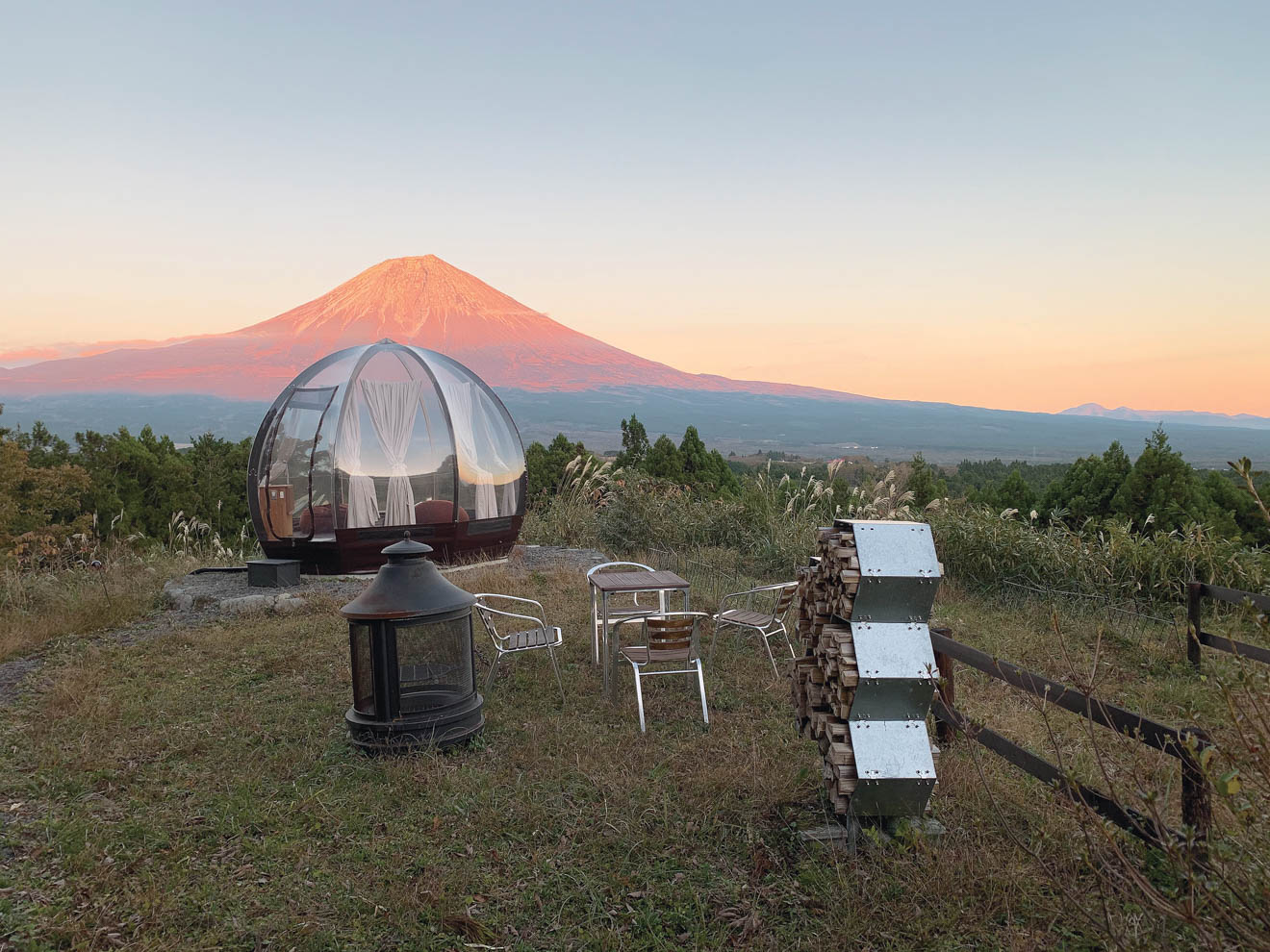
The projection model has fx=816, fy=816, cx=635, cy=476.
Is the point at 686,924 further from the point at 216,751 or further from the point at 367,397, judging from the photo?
the point at 367,397

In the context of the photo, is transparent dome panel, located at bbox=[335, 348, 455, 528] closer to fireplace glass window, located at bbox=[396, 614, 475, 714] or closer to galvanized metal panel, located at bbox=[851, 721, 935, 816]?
fireplace glass window, located at bbox=[396, 614, 475, 714]

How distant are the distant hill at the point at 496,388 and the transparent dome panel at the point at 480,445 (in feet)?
8.25

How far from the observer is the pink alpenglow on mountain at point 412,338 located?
88.8ft

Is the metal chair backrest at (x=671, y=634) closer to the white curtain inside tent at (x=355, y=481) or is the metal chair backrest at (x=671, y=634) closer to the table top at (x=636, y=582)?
the table top at (x=636, y=582)

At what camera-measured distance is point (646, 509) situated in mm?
12062

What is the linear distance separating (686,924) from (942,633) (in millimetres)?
1975

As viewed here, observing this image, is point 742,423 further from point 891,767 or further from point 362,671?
point 891,767

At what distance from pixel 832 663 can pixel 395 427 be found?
7465 millimetres

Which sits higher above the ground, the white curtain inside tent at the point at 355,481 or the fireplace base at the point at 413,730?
the white curtain inside tent at the point at 355,481

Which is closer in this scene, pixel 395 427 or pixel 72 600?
pixel 72 600

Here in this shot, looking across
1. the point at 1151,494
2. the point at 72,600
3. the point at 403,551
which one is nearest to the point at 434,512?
the point at 72,600

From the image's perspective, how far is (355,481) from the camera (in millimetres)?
9344

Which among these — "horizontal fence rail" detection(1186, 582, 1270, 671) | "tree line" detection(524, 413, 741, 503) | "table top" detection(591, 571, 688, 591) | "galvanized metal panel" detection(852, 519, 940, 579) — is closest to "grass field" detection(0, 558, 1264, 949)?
"horizontal fence rail" detection(1186, 582, 1270, 671)

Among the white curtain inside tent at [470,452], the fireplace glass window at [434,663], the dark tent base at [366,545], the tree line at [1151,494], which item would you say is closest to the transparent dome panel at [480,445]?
the white curtain inside tent at [470,452]
